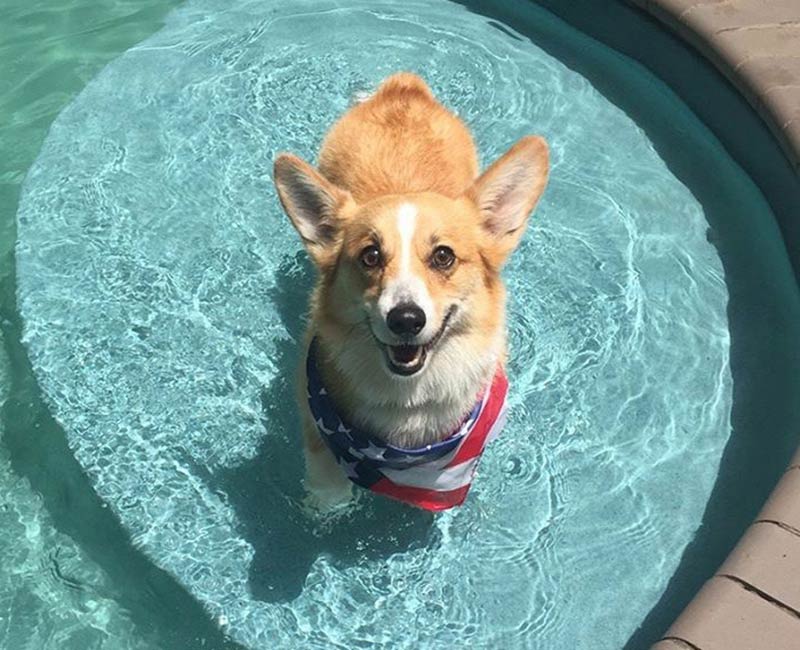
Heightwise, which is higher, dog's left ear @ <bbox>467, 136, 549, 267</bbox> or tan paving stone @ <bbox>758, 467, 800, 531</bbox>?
dog's left ear @ <bbox>467, 136, 549, 267</bbox>

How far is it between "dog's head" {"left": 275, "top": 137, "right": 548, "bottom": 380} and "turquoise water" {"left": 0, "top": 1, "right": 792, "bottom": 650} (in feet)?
2.94

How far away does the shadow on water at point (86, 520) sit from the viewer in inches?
134

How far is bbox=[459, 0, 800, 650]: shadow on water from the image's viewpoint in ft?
12.1

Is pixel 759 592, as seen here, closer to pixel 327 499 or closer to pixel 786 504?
pixel 786 504

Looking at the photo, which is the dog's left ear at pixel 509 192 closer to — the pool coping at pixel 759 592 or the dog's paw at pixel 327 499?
the dog's paw at pixel 327 499

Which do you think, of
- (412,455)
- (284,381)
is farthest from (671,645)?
(284,381)

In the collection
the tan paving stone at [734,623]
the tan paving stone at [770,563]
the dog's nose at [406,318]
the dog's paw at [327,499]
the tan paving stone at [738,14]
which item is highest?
the dog's nose at [406,318]

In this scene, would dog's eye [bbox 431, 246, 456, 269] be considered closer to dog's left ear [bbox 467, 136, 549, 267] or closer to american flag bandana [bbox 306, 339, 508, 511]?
dog's left ear [bbox 467, 136, 549, 267]

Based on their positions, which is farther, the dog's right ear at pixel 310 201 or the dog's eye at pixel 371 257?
the dog's right ear at pixel 310 201

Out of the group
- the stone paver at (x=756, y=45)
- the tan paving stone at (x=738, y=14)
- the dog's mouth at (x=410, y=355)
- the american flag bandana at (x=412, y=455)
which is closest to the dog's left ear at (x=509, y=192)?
the dog's mouth at (x=410, y=355)

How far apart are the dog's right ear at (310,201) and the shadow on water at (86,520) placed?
1262mm

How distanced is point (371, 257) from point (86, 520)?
5.20 feet

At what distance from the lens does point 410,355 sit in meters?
2.89

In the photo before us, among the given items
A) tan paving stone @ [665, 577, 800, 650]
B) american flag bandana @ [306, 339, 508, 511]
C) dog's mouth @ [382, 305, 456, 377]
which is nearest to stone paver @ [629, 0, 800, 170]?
american flag bandana @ [306, 339, 508, 511]
